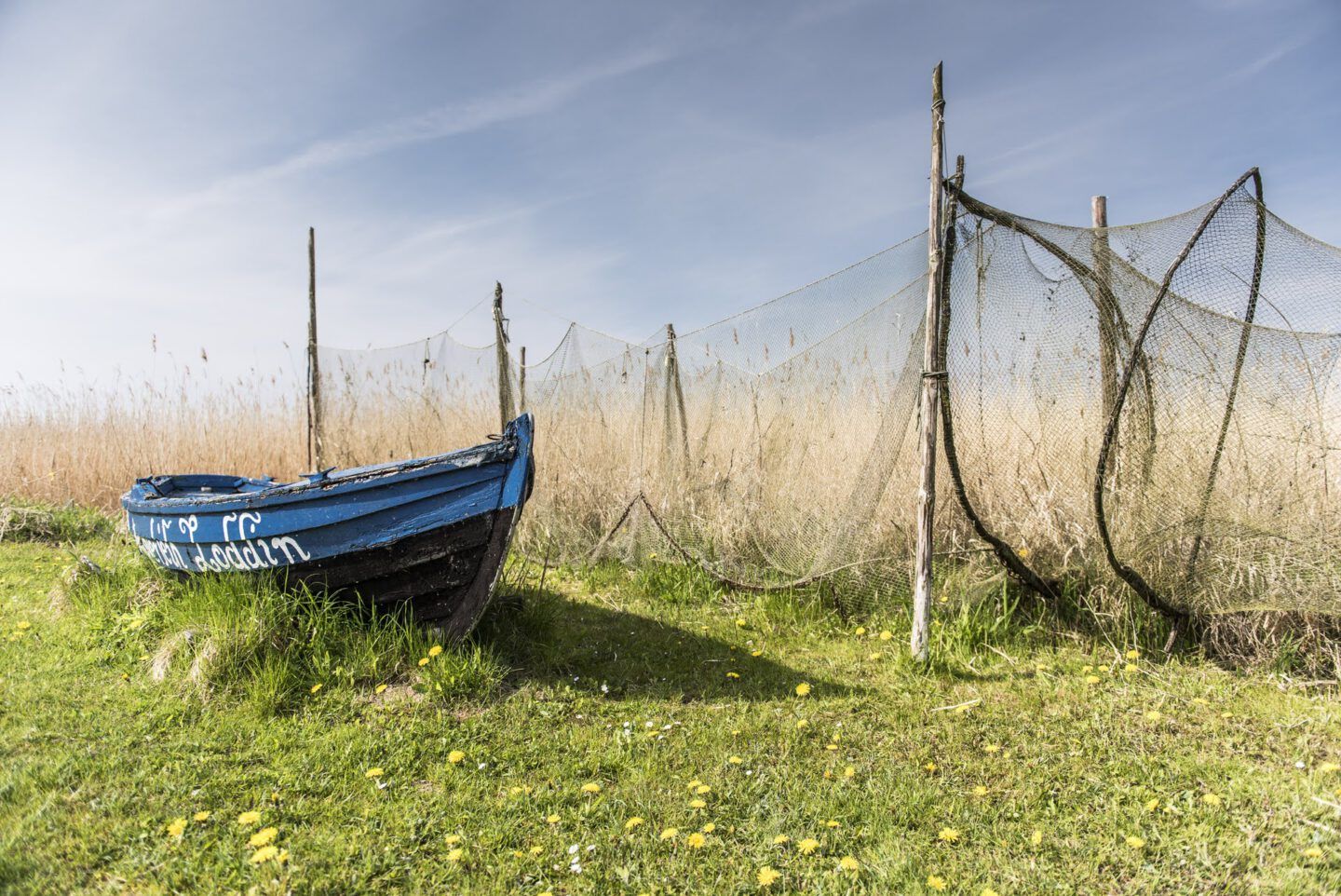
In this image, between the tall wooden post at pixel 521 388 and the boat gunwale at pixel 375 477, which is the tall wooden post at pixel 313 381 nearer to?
the tall wooden post at pixel 521 388

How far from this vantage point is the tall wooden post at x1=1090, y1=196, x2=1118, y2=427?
4680 mm

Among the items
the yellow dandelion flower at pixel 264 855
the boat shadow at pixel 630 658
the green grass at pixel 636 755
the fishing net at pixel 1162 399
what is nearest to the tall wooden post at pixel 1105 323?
the fishing net at pixel 1162 399

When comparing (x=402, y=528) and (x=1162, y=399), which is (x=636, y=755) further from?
(x=1162, y=399)

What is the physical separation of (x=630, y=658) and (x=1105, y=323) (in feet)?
11.5

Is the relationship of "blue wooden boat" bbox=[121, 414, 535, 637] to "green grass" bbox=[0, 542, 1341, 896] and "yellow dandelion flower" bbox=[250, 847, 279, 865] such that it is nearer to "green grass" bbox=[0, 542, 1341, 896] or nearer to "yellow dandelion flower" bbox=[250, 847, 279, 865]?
"green grass" bbox=[0, 542, 1341, 896]

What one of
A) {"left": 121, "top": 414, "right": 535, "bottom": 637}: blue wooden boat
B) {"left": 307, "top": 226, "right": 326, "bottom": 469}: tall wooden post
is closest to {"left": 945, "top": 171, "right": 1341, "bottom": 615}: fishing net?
{"left": 121, "top": 414, "right": 535, "bottom": 637}: blue wooden boat

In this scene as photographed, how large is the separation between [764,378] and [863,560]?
1777 mm

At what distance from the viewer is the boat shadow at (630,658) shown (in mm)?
4703

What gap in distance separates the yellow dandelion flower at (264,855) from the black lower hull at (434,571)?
6.16 feet

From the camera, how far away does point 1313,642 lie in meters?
4.56

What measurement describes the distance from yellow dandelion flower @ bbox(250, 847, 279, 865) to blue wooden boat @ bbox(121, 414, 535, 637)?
1.88 meters

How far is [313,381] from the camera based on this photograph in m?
10.6

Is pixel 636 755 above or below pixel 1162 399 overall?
below

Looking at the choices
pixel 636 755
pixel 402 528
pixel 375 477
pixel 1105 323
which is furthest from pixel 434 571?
pixel 1105 323
